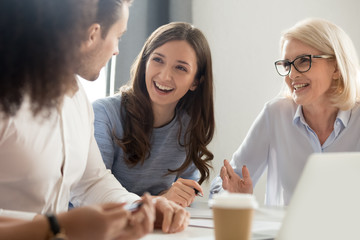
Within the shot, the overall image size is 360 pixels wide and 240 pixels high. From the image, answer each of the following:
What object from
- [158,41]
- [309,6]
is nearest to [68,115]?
[158,41]

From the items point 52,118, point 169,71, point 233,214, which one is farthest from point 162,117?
point 233,214

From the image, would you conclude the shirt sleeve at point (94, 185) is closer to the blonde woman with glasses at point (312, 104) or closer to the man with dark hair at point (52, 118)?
the man with dark hair at point (52, 118)

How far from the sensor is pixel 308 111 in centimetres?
220

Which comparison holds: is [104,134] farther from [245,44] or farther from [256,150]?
[245,44]

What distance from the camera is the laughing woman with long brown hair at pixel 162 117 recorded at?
2.06 m

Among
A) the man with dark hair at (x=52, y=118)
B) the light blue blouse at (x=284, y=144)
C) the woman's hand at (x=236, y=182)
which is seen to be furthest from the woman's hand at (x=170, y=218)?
the light blue blouse at (x=284, y=144)

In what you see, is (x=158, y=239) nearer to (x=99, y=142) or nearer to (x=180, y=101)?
(x=99, y=142)

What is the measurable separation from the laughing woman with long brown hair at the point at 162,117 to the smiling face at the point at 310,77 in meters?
0.40

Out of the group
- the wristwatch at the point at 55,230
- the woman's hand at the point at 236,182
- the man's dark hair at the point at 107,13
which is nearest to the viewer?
the wristwatch at the point at 55,230

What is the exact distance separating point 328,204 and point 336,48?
1.59 meters

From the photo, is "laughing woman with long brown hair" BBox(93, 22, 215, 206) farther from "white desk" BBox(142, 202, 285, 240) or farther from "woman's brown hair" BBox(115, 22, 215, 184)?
"white desk" BBox(142, 202, 285, 240)

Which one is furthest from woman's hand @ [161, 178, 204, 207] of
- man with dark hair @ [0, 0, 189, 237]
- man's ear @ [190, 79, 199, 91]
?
man's ear @ [190, 79, 199, 91]

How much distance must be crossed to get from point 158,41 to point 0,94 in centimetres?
150

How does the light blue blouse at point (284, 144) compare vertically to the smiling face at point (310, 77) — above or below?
below
